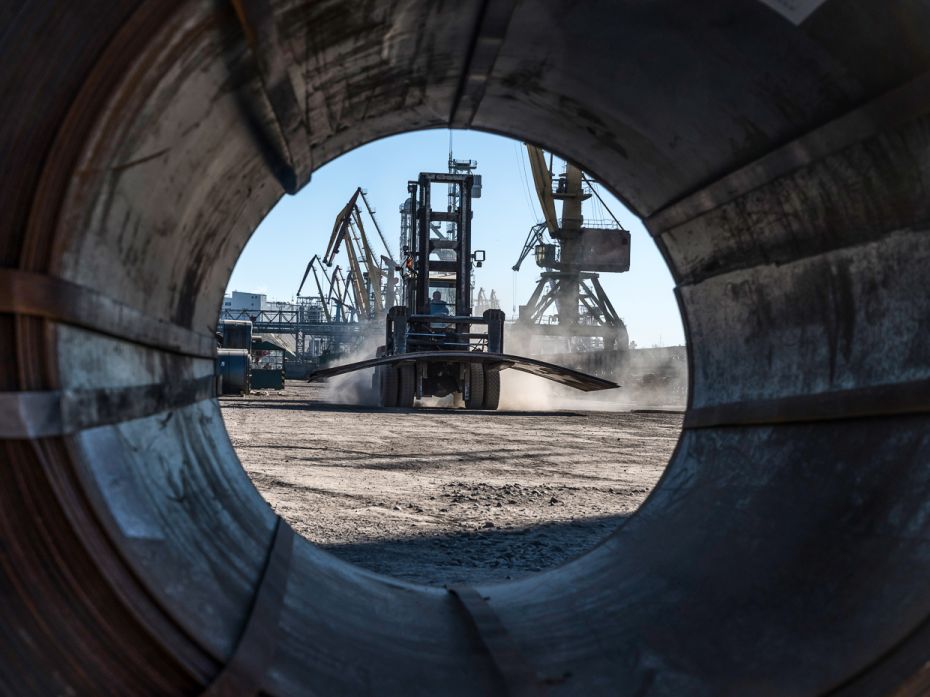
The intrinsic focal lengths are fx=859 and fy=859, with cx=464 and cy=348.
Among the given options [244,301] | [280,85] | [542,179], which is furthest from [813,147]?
[244,301]

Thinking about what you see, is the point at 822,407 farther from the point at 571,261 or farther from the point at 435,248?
the point at 571,261

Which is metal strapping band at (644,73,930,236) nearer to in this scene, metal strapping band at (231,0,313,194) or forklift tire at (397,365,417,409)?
metal strapping band at (231,0,313,194)

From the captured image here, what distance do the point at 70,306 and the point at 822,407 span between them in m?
1.96

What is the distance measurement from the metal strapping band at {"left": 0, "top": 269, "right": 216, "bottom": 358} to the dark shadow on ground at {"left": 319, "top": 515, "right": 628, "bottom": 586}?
204 centimetres

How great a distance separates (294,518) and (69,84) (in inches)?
151

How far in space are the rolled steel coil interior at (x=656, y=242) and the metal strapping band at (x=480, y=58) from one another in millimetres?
12

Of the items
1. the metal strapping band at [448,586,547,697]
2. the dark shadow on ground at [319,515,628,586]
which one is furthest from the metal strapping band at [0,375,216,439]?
the dark shadow on ground at [319,515,628,586]

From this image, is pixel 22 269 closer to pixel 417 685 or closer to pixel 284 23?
pixel 284 23

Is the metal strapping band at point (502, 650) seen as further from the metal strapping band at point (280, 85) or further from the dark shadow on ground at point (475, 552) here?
the metal strapping band at point (280, 85)

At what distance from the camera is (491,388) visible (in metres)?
16.5

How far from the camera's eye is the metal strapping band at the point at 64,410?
1296mm

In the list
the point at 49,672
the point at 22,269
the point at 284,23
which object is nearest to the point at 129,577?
the point at 49,672

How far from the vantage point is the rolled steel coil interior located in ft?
4.50

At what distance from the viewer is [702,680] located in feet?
6.23
